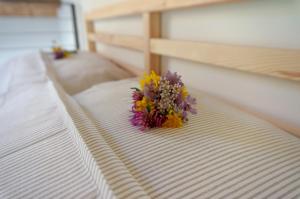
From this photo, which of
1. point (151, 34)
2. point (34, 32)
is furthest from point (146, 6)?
point (34, 32)

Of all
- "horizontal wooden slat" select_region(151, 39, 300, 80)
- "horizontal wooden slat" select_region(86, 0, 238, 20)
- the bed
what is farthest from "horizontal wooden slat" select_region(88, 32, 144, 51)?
the bed

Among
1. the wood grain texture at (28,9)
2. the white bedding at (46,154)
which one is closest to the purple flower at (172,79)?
the white bedding at (46,154)

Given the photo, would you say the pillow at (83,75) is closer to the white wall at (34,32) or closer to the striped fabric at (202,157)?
the striped fabric at (202,157)

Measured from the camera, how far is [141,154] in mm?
507

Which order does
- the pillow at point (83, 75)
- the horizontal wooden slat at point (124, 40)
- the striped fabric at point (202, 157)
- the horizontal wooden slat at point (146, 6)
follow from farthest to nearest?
the horizontal wooden slat at point (124, 40)
the pillow at point (83, 75)
the horizontal wooden slat at point (146, 6)
the striped fabric at point (202, 157)

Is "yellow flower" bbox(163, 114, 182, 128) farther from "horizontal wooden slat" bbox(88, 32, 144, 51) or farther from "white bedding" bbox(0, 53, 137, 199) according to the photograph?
"horizontal wooden slat" bbox(88, 32, 144, 51)

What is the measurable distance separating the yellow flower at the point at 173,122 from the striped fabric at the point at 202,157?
0.7 inches

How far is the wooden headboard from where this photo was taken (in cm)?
64

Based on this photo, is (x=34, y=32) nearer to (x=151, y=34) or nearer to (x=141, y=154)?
(x=151, y=34)

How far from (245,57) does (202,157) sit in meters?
0.42

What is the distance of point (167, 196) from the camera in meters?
0.39

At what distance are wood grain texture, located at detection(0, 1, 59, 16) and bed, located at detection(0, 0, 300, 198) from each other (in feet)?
7.99

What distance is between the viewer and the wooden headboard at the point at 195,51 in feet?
2.09

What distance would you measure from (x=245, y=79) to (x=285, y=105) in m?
0.17
